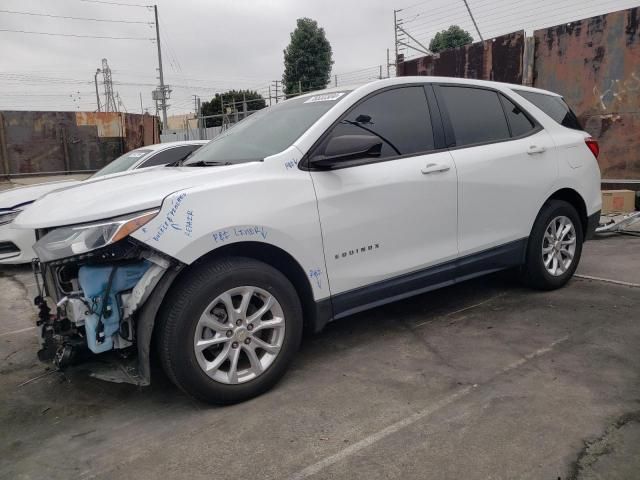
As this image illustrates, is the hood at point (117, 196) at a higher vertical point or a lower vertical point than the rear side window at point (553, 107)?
lower

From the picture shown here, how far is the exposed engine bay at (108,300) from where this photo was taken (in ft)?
8.57

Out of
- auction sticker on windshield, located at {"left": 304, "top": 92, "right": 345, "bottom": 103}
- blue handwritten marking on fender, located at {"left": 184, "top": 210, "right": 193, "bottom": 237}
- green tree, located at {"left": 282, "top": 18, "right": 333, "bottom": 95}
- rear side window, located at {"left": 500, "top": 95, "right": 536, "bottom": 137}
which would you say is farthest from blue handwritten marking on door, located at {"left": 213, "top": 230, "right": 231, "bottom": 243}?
green tree, located at {"left": 282, "top": 18, "right": 333, "bottom": 95}

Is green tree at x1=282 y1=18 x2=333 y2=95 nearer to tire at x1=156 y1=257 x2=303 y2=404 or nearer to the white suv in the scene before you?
the white suv

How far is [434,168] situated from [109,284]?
220cm

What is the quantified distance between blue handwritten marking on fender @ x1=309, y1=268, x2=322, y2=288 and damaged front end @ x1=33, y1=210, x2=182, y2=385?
804 millimetres

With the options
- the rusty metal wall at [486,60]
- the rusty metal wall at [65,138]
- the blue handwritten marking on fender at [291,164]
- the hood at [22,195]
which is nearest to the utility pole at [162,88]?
the rusty metal wall at [65,138]

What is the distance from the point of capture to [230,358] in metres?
2.84

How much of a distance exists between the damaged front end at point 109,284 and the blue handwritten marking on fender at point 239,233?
0.26m

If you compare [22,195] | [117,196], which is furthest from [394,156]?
[22,195]

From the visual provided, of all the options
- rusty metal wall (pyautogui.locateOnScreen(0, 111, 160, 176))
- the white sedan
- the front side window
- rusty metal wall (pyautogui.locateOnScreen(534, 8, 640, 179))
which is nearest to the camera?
the front side window

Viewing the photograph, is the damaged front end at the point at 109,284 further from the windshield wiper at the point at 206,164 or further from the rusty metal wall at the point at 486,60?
the rusty metal wall at the point at 486,60

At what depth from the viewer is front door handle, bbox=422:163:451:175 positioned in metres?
3.56

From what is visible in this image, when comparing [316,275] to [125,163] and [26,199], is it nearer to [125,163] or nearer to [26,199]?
[26,199]

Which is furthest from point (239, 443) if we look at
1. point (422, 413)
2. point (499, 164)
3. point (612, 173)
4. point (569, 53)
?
point (569, 53)
